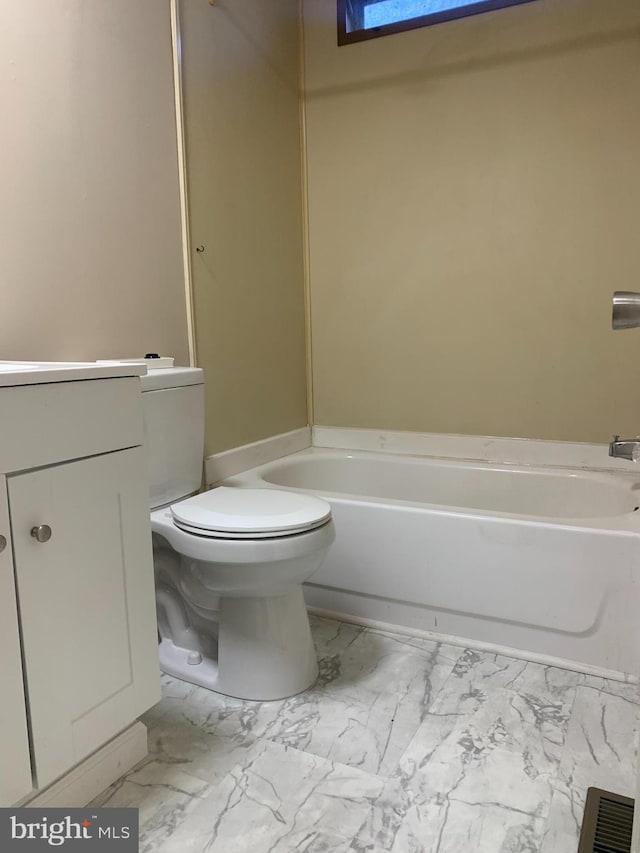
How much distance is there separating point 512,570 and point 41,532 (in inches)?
47.6

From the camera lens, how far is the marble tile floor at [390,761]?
1083 mm

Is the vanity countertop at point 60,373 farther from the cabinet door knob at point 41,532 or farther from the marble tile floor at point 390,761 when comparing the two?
the marble tile floor at point 390,761

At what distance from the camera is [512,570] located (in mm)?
1668

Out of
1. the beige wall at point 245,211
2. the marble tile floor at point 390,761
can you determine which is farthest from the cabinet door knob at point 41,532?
the beige wall at point 245,211

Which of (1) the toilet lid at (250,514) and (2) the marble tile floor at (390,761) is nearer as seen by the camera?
A: (2) the marble tile floor at (390,761)

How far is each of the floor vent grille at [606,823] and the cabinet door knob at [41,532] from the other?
40.4 inches

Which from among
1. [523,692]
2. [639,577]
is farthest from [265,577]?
[639,577]

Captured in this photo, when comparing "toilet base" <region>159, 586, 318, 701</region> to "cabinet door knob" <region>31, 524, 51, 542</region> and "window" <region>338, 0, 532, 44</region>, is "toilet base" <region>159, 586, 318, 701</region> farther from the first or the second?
"window" <region>338, 0, 532, 44</region>

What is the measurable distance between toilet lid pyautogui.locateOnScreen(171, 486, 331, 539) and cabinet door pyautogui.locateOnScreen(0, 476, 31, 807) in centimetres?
50

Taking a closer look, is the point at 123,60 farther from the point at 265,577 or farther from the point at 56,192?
the point at 265,577

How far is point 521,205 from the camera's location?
218 centimetres

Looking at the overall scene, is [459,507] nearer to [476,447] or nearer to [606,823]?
[476,447]

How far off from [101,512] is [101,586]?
0.13 meters

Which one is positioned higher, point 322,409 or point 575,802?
point 322,409
